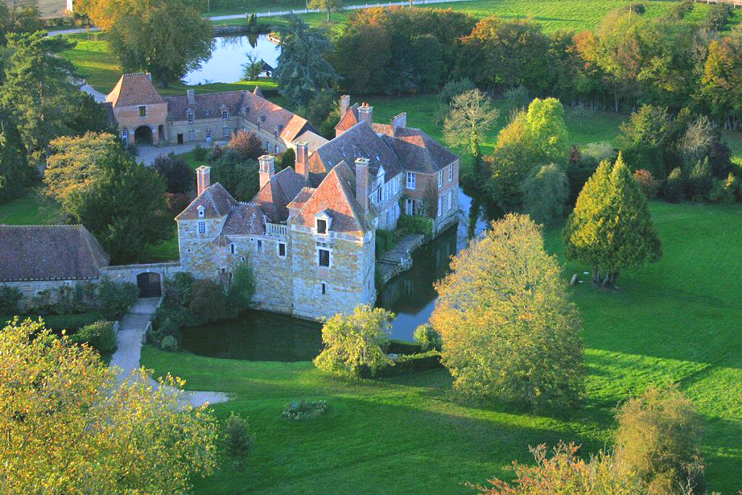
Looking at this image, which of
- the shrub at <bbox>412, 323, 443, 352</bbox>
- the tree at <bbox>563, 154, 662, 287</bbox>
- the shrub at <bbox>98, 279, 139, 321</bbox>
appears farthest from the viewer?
the tree at <bbox>563, 154, 662, 287</bbox>

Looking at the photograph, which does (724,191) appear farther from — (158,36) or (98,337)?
(158,36)

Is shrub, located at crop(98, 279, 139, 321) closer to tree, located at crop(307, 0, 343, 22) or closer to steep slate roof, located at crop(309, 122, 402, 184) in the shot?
steep slate roof, located at crop(309, 122, 402, 184)

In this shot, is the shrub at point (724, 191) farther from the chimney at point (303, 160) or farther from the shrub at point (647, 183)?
the chimney at point (303, 160)

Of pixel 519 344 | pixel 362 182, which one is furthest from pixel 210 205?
pixel 519 344

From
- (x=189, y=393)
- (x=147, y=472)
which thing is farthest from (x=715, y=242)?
(x=147, y=472)

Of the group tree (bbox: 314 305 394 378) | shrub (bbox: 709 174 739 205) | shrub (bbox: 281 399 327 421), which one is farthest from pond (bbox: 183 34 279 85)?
shrub (bbox: 281 399 327 421)

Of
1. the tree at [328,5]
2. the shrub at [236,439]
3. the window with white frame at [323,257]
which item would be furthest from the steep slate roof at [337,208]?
the tree at [328,5]

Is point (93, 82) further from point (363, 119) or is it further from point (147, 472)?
A: point (147, 472)

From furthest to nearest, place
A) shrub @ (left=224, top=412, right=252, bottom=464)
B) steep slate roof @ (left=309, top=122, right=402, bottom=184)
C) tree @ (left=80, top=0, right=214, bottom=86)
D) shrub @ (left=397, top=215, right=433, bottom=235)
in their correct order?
tree @ (left=80, top=0, right=214, bottom=86) < shrub @ (left=397, top=215, right=433, bottom=235) < steep slate roof @ (left=309, top=122, right=402, bottom=184) < shrub @ (left=224, top=412, right=252, bottom=464)
